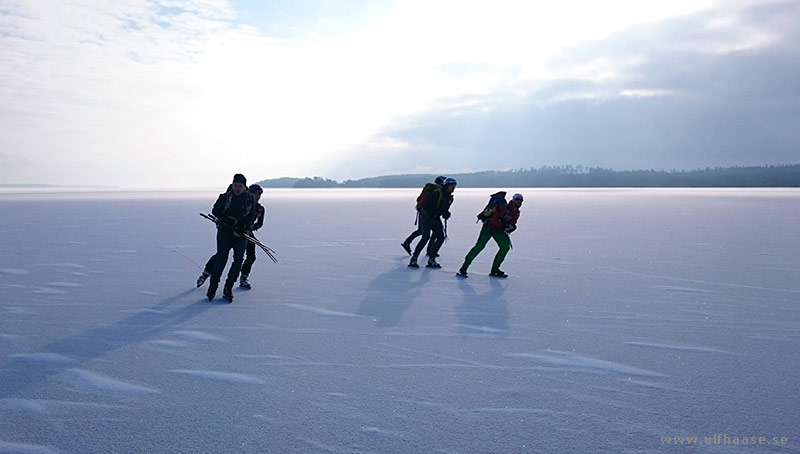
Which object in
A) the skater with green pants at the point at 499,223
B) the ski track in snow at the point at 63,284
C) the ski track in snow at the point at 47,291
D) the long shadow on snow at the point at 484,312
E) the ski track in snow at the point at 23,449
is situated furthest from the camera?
the skater with green pants at the point at 499,223

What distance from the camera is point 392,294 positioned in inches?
327

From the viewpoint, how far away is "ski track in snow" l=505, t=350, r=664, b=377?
479cm

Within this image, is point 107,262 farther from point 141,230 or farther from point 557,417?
point 557,417

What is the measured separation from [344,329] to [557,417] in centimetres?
293

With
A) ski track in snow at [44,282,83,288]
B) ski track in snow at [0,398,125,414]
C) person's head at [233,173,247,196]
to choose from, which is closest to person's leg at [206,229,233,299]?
person's head at [233,173,247,196]

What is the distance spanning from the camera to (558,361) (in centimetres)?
506

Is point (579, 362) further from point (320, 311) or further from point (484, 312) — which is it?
point (320, 311)

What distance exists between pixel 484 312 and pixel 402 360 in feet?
7.51

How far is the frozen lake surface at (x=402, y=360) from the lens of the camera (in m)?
3.61

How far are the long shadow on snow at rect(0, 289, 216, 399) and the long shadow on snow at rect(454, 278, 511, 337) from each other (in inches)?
130

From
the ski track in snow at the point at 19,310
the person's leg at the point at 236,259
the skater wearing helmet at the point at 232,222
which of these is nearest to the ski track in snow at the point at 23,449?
the ski track in snow at the point at 19,310

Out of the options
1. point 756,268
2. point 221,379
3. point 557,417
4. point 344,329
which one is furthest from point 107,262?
point 756,268

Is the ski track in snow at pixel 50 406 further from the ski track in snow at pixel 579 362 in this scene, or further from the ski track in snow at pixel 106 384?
the ski track in snow at pixel 579 362

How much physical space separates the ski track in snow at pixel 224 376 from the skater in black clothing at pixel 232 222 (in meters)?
3.06
